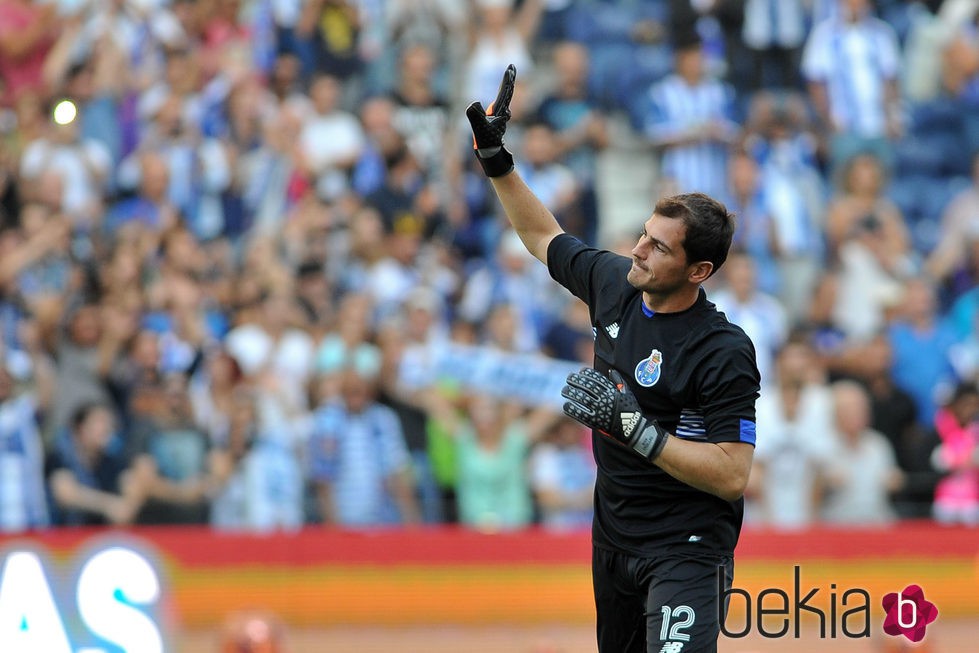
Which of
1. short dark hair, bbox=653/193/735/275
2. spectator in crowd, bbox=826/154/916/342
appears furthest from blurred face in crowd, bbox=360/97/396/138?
short dark hair, bbox=653/193/735/275

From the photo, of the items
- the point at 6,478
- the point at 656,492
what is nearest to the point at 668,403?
the point at 656,492

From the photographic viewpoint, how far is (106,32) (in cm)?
1338

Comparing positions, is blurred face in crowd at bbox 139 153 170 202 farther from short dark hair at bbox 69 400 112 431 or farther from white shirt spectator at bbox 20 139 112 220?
short dark hair at bbox 69 400 112 431

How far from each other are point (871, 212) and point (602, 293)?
7.87 metres

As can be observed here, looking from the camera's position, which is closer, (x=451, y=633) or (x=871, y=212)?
(x=451, y=633)

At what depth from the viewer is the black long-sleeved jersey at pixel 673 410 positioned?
19.0 ft

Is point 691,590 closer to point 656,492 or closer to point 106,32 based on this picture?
point 656,492

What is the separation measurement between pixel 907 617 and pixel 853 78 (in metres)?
6.76

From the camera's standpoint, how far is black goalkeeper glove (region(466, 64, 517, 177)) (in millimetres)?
6211

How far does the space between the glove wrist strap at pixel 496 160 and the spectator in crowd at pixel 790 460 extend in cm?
542

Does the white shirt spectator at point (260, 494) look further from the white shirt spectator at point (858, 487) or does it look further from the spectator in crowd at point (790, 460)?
the white shirt spectator at point (858, 487)

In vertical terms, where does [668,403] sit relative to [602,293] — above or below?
below

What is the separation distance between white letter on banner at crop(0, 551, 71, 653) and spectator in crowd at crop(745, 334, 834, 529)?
468 centimetres

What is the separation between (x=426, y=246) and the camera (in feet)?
41.8
